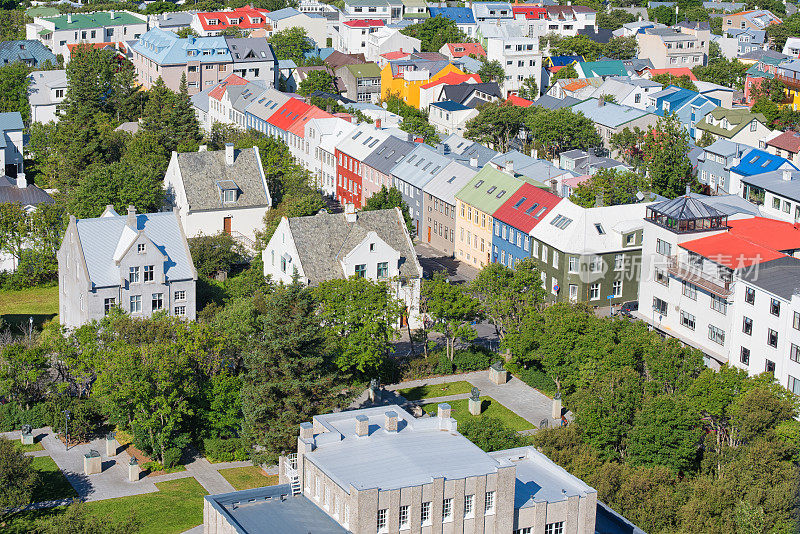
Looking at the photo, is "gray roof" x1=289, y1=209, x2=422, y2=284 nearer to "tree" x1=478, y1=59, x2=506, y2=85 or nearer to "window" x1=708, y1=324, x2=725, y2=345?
"window" x1=708, y1=324, x2=725, y2=345

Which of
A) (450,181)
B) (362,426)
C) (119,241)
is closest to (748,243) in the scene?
(450,181)

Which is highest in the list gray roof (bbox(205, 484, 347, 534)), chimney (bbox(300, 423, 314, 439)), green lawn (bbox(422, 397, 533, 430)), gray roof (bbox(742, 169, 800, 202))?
gray roof (bbox(742, 169, 800, 202))

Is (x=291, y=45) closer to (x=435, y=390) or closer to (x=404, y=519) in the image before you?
(x=435, y=390)

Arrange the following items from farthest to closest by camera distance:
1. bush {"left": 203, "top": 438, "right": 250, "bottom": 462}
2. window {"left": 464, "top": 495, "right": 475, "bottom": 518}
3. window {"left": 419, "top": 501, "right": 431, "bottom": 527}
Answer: bush {"left": 203, "top": 438, "right": 250, "bottom": 462}
window {"left": 464, "top": 495, "right": 475, "bottom": 518}
window {"left": 419, "top": 501, "right": 431, "bottom": 527}

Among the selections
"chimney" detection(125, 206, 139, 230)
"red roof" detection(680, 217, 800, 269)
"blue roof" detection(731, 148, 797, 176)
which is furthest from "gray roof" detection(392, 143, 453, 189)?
"chimney" detection(125, 206, 139, 230)

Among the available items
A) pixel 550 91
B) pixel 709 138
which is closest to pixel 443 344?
pixel 709 138

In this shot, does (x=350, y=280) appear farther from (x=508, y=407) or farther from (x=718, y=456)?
(x=718, y=456)

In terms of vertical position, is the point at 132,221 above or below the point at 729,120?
below
